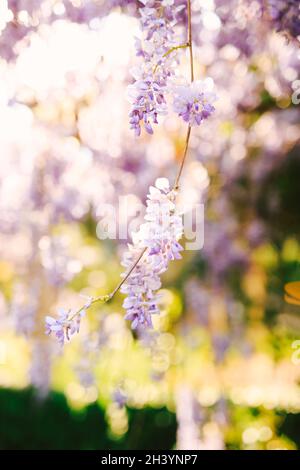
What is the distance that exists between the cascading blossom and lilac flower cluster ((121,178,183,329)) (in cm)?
15

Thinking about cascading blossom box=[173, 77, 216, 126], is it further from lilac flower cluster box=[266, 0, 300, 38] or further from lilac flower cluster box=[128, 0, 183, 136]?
lilac flower cluster box=[266, 0, 300, 38]

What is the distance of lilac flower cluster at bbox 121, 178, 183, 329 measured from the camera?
48.1 inches

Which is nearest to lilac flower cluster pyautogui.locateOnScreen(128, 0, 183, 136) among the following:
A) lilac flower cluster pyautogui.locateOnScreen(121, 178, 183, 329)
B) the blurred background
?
lilac flower cluster pyautogui.locateOnScreen(121, 178, 183, 329)

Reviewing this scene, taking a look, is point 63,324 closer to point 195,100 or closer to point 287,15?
point 195,100

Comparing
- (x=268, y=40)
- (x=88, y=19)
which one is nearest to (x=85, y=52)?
(x=88, y=19)

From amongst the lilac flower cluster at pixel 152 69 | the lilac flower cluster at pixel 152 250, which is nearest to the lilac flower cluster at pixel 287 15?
the lilac flower cluster at pixel 152 69

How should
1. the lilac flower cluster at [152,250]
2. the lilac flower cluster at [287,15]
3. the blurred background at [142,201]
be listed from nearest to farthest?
the lilac flower cluster at [152,250] → the lilac flower cluster at [287,15] → the blurred background at [142,201]

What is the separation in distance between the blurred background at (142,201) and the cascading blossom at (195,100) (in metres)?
1.85

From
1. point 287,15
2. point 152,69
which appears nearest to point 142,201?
point 287,15

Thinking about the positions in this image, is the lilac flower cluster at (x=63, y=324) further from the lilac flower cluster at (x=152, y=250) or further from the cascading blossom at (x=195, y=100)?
the cascading blossom at (x=195, y=100)

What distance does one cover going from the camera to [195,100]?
49.5 inches

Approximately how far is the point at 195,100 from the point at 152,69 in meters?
0.13

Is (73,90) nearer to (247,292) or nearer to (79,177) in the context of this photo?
(79,177)

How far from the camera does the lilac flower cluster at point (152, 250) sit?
48.1 inches
